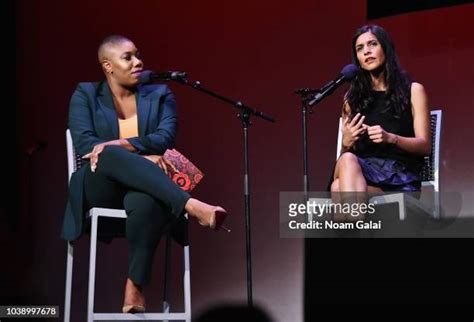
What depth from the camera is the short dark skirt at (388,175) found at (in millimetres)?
3117

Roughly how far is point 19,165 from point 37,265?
53cm

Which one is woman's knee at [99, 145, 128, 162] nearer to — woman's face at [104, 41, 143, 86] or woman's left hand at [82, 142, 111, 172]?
woman's left hand at [82, 142, 111, 172]

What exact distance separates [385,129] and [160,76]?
91cm

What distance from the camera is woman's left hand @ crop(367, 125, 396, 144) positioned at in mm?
3037

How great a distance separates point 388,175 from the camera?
3129 mm

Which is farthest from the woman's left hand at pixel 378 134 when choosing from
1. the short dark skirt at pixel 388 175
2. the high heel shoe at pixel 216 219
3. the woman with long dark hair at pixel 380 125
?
the high heel shoe at pixel 216 219

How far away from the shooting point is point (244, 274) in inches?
159

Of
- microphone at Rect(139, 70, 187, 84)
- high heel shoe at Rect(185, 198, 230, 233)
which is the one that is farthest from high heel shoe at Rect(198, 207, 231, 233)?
microphone at Rect(139, 70, 187, 84)

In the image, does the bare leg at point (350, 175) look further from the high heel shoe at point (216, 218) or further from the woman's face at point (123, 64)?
the woman's face at point (123, 64)

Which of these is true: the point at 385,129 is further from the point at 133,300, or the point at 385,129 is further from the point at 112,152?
the point at 133,300

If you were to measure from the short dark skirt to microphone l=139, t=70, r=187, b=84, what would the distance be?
0.74 metres

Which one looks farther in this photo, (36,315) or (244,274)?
(244,274)

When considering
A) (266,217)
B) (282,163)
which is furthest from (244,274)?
(282,163)

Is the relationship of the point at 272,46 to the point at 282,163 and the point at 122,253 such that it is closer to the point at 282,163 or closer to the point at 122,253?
the point at 282,163
